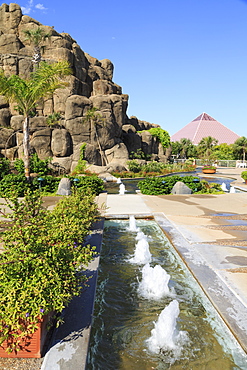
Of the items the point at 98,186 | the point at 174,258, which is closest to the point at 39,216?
the point at 174,258

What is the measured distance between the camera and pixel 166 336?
353cm

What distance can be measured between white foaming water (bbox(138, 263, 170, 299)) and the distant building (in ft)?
577

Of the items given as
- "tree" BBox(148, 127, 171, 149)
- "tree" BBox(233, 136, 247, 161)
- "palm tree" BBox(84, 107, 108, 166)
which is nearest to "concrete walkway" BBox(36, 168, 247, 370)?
"palm tree" BBox(84, 107, 108, 166)

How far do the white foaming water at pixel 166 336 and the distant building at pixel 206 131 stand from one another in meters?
177

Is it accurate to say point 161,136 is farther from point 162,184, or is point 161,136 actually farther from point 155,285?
point 155,285

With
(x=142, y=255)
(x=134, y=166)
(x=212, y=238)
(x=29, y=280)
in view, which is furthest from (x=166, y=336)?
(x=134, y=166)

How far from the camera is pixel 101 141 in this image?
116 ft

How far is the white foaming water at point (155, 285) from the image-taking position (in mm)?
4758

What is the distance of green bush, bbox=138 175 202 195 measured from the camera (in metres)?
16.3

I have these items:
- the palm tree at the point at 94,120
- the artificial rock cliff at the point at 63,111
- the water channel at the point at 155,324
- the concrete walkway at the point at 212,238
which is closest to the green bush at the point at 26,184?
the concrete walkway at the point at 212,238

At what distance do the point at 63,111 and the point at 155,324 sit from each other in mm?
33075

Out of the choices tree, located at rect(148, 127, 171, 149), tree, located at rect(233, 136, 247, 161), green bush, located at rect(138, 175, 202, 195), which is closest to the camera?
green bush, located at rect(138, 175, 202, 195)

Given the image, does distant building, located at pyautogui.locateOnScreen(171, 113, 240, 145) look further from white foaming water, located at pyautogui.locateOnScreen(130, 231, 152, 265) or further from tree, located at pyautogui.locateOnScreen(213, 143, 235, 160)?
white foaming water, located at pyautogui.locateOnScreen(130, 231, 152, 265)

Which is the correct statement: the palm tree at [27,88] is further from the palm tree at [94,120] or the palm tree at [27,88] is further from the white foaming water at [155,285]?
the palm tree at [94,120]
